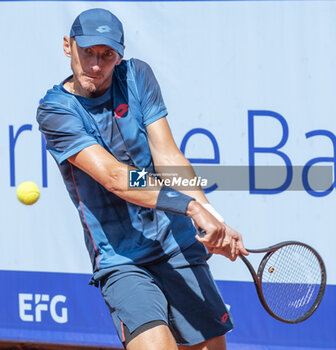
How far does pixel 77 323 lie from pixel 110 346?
0.80ft

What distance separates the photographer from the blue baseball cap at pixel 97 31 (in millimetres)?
2602

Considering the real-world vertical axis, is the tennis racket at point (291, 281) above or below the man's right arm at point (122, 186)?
below

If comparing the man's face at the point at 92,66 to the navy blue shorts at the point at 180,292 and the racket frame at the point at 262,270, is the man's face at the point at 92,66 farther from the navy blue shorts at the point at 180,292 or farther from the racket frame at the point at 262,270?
the racket frame at the point at 262,270

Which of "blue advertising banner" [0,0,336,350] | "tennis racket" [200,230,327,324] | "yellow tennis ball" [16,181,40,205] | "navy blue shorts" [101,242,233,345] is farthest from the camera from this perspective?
"blue advertising banner" [0,0,336,350]

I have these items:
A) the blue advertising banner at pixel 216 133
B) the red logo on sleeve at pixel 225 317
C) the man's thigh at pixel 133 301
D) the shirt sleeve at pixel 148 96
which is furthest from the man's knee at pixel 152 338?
the blue advertising banner at pixel 216 133

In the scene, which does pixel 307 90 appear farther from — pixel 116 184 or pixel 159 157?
pixel 116 184

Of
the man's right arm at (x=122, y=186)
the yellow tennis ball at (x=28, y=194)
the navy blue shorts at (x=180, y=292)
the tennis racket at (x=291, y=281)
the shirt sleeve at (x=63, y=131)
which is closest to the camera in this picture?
the man's right arm at (x=122, y=186)

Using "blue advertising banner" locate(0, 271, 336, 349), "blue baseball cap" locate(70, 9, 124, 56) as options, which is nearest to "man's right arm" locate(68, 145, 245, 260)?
"blue baseball cap" locate(70, 9, 124, 56)

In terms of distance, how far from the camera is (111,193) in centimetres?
272

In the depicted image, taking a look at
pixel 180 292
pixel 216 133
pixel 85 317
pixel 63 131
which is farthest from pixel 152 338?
pixel 85 317

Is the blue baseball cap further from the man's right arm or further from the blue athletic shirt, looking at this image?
the man's right arm

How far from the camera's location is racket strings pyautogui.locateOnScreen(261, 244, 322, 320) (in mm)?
3076

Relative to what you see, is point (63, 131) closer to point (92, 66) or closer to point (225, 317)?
point (92, 66)

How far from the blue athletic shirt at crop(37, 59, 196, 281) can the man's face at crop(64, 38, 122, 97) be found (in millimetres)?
58
